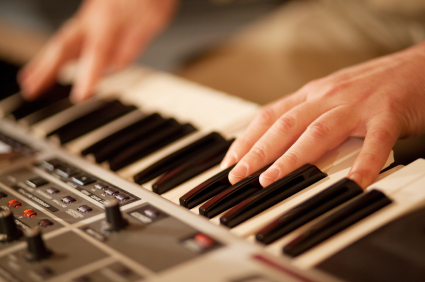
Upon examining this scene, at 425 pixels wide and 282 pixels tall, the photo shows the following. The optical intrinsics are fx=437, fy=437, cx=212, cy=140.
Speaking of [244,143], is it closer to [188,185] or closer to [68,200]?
[188,185]

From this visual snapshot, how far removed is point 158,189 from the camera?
994mm

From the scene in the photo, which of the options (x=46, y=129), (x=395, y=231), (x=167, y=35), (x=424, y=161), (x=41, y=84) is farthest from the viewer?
(x=167, y=35)

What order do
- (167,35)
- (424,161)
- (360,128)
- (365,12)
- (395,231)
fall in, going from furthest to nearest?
(167,35)
(365,12)
(360,128)
(424,161)
(395,231)

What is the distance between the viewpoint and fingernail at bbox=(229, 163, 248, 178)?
0.93 metres

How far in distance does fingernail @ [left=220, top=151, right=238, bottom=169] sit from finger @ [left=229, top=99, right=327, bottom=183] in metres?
0.06

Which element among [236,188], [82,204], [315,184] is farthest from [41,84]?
[315,184]

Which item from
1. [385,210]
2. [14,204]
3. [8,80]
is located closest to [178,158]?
[14,204]

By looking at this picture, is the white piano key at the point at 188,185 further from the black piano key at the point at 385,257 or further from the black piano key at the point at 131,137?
the black piano key at the point at 385,257

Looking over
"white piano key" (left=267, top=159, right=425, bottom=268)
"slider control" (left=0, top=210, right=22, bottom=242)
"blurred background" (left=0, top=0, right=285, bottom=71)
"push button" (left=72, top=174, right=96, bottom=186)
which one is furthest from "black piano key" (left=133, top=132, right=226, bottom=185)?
"blurred background" (left=0, top=0, right=285, bottom=71)

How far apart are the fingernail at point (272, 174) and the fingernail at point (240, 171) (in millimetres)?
47

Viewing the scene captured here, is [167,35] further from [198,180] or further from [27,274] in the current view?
[27,274]

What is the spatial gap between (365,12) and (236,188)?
1.86 m

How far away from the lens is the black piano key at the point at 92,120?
4.45 ft

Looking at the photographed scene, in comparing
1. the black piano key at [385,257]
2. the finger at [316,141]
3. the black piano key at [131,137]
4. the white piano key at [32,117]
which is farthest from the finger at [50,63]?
the black piano key at [385,257]
